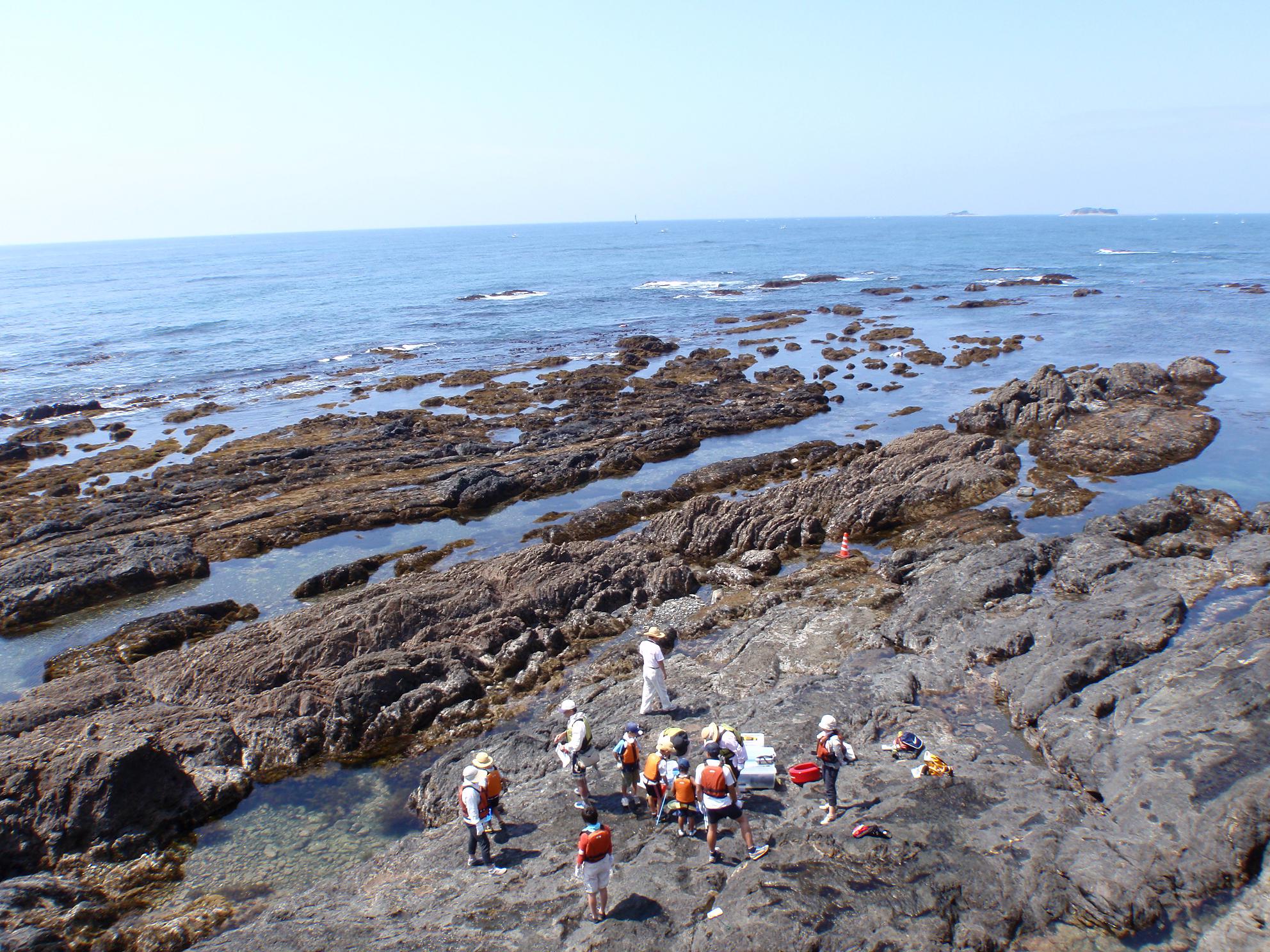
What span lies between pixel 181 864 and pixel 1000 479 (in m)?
28.3

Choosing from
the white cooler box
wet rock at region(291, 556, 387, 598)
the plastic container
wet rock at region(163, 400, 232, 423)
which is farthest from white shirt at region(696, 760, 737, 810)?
wet rock at region(163, 400, 232, 423)

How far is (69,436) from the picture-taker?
43.2m

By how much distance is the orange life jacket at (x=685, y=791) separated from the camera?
34.2 ft

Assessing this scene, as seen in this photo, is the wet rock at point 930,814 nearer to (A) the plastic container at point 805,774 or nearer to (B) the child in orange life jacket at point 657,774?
(A) the plastic container at point 805,774

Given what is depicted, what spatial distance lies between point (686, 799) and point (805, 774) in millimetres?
2402

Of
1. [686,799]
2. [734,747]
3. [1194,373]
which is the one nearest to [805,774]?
[734,747]

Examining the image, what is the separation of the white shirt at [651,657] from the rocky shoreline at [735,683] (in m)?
1.37

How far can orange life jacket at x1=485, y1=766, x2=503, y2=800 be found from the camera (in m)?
11.1

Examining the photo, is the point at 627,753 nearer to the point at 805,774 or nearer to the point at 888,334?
the point at 805,774

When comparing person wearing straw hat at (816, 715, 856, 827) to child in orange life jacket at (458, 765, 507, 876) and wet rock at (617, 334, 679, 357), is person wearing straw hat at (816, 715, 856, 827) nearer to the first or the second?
child in orange life jacket at (458, 765, 507, 876)

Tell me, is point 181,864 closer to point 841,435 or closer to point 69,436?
point 841,435

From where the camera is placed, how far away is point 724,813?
10.1 metres

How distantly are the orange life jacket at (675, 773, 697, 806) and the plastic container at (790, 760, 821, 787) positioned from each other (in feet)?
7.04

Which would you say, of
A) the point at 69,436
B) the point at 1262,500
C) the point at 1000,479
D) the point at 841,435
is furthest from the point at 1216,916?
the point at 69,436
